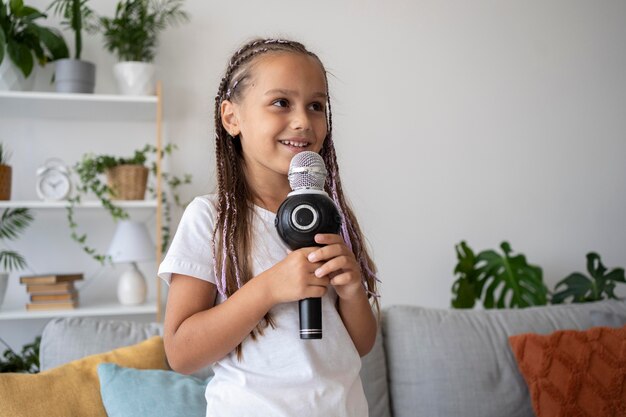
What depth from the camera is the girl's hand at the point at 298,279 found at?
851mm

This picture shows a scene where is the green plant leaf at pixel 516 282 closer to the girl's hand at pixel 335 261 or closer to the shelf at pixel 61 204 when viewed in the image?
the shelf at pixel 61 204

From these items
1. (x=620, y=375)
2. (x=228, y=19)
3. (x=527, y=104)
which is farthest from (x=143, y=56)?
(x=620, y=375)

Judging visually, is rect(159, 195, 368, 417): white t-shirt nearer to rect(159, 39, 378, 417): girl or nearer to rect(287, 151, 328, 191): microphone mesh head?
rect(159, 39, 378, 417): girl

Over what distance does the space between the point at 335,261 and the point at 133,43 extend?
2326mm

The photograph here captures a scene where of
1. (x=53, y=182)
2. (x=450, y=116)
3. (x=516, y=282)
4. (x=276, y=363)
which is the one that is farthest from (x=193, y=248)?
(x=450, y=116)

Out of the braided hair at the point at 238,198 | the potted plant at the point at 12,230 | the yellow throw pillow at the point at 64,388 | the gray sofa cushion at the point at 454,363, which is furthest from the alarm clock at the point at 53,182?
the braided hair at the point at 238,198

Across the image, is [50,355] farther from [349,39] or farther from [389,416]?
[349,39]

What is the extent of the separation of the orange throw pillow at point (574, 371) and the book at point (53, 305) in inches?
73.3

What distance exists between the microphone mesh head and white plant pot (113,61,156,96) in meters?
2.08

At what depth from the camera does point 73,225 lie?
2775mm

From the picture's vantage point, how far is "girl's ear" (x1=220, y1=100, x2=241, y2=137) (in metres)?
1.13

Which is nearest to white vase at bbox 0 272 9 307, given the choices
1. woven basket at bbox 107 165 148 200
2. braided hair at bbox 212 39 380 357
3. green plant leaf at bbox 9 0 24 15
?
woven basket at bbox 107 165 148 200

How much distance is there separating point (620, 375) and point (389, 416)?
2.38 feet

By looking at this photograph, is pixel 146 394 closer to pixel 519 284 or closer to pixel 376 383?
pixel 376 383
